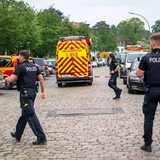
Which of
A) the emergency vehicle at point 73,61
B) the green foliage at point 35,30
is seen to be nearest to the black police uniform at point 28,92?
the emergency vehicle at point 73,61

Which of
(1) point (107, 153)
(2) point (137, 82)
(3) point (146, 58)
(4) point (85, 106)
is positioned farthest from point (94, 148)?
(2) point (137, 82)

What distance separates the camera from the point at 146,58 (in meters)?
7.22

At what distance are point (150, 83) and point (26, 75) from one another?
7.56ft

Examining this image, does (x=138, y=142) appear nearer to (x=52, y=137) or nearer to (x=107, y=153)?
A: (x=107, y=153)

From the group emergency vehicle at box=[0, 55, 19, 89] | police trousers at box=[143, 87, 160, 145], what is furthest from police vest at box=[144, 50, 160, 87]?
emergency vehicle at box=[0, 55, 19, 89]

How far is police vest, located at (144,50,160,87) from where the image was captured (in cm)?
717

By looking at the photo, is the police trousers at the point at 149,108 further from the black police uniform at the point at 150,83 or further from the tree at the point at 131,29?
the tree at the point at 131,29

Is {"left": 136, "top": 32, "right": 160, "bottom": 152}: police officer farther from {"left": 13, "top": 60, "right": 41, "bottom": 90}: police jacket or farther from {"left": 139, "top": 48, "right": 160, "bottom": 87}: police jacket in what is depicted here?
{"left": 13, "top": 60, "right": 41, "bottom": 90}: police jacket

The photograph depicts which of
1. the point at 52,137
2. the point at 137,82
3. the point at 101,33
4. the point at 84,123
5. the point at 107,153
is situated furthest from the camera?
the point at 101,33

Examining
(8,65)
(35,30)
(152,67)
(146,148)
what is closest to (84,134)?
(146,148)

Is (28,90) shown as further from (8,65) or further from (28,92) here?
(8,65)

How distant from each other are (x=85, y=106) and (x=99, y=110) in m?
1.27

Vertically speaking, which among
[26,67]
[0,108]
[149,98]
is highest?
[26,67]

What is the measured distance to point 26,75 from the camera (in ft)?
26.6
